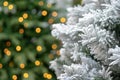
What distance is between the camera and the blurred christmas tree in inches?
202

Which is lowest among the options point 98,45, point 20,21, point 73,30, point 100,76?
point 100,76

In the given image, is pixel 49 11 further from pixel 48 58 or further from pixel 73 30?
pixel 73 30

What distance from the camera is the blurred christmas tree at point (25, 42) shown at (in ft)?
16.8

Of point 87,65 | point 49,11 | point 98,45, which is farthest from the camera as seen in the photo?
point 49,11

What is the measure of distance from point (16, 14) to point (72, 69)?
2.95 m

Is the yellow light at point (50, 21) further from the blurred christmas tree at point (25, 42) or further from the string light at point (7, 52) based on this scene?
the string light at point (7, 52)

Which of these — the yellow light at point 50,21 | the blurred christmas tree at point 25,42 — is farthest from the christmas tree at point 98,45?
the yellow light at point 50,21

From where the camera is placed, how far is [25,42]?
525 cm

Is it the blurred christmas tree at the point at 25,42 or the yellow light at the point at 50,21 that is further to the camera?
the yellow light at the point at 50,21

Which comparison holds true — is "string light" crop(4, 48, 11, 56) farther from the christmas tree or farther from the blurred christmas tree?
the christmas tree

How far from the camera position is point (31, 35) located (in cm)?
529

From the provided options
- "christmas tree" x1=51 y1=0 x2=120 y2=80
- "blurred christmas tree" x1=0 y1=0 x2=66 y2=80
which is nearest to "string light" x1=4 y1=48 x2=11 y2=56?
"blurred christmas tree" x1=0 y1=0 x2=66 y2=80

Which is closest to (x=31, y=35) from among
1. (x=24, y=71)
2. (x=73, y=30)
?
(x=24, y=71)

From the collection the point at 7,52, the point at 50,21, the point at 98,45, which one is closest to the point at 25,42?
the point at 7,52
